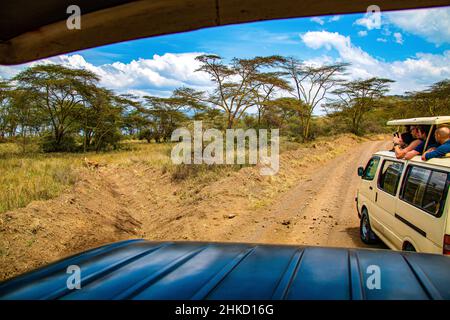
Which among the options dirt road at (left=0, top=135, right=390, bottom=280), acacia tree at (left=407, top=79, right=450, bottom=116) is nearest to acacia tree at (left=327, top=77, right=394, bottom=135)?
acacia tree at (left=407, top=79, right=450, bottom=116)

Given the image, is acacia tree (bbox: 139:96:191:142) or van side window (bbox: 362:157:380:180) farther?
acacia tree (bbox: 139:96:191:142)

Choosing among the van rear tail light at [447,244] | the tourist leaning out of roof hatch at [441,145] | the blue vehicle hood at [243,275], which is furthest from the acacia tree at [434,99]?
the blue vehicle hood at [243,275]

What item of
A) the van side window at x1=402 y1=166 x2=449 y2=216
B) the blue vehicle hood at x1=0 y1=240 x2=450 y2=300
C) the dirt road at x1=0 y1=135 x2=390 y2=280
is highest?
the van side window at x1=402 y1=166 x2=449 y2=216

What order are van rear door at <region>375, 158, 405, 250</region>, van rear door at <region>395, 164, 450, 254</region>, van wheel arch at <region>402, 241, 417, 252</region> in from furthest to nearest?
van rear door at <region>375, 158, 405, 250</region>
van wheel arch at <region>402, 241, 417, 252</region>
van rear door at <region>395, 164, 450, 254</region>

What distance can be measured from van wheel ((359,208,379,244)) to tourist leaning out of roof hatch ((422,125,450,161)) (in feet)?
6.54

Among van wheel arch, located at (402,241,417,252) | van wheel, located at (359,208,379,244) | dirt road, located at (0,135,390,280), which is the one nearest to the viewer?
van wheel arch, located at (402,241,417,252)

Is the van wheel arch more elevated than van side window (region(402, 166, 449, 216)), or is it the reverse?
van side window (region(402, 166, 449, 216))

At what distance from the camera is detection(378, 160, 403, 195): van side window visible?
4.40 m

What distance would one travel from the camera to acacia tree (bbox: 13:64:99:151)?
2253 cm

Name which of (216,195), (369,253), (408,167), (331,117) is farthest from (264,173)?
(331,117)

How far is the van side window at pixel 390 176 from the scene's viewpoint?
14.4ft

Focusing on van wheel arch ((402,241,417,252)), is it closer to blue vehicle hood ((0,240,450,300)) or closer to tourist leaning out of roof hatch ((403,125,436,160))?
tourist leaning out of roof hatch ((403,125,436,160))

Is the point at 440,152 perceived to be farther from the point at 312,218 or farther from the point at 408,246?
the point at 312,218
